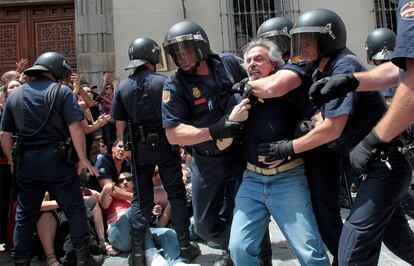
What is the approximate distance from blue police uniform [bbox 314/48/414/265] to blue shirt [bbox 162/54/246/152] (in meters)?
0.90

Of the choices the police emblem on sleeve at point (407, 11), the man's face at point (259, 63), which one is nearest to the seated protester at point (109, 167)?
the man's face at point (259, 63)

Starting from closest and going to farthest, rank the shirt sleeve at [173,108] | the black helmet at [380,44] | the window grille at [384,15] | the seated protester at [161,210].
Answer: the shirt sleeve at [173,108]
the black helmet at [380,44]
the seated protester at [161,210]
the window grille at [384,15]

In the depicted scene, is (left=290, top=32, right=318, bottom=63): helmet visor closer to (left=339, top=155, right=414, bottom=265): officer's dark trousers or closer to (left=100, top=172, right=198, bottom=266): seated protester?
(left=339, top=155, right=414, bottom=265): officer's dark trousers

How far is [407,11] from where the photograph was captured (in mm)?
1974

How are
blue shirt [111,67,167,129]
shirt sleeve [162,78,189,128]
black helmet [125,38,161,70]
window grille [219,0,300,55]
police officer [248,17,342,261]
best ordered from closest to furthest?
police officer [248,17,342,261] < shirt sleeve [162,78,189,128] < blue shirt [111,67,167,129] < black helmet [125,38,161,70] < window grille [219,0,300,55]

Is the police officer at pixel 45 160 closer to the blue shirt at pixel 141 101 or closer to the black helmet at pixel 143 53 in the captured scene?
the blue shirt at pixel 141 101

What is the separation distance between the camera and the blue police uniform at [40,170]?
410 centimetres

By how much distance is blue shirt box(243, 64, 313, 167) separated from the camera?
2.94 meters

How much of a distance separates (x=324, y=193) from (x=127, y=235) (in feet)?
7.74

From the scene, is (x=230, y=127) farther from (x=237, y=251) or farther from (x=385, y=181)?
(x=385, y=181)

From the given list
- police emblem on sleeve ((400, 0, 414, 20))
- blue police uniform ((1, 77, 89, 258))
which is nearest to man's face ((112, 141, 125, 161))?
blue police uniform ((1, 77, 89, 258))

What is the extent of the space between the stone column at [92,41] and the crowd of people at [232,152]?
4127 millimetres

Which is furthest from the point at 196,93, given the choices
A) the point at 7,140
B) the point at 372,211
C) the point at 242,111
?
the point at 7,140

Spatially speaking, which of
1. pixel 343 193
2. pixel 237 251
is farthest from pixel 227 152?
pixel 343 193
